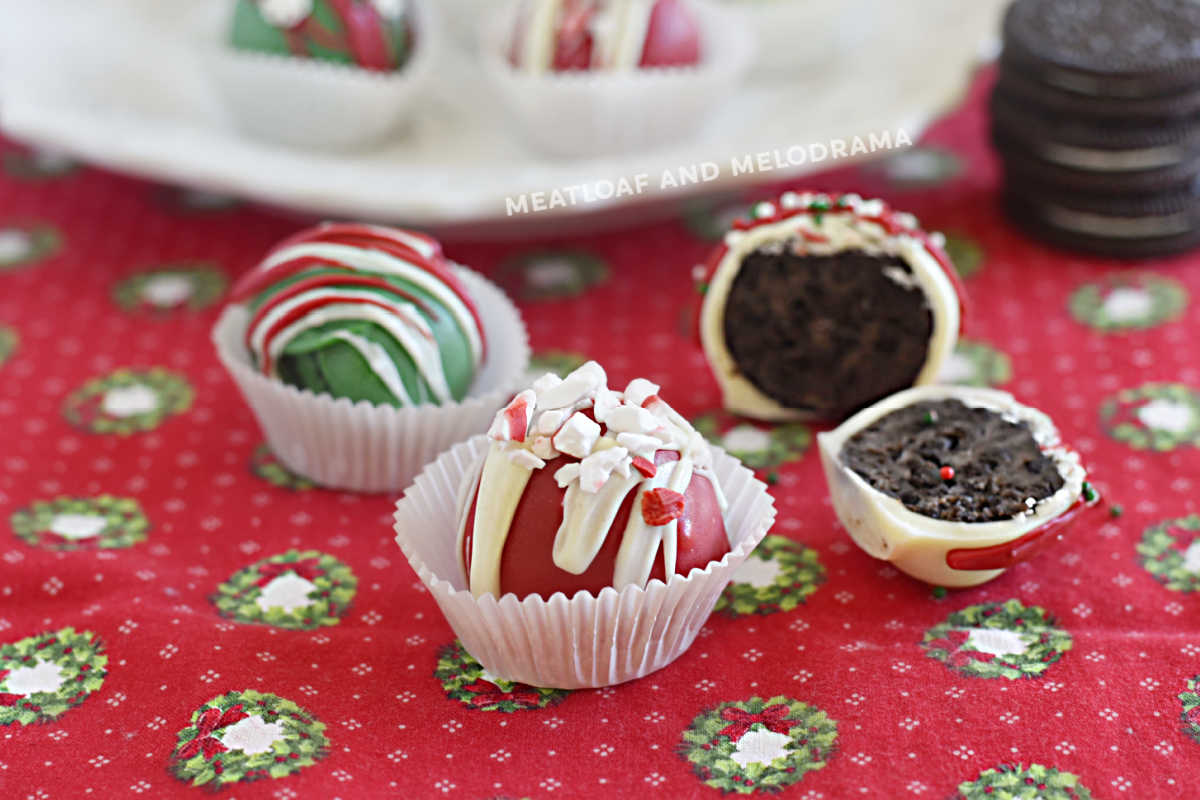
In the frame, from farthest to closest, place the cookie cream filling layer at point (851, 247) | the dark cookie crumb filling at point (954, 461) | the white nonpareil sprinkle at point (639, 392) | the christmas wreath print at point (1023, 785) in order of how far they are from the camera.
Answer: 1. the cookie cream filling layer at point (851, 247)
2. the dark cookie crumb filling at point (954, 461)
3. the white nonpareil sprinkle at point (639, 392)
4. the christmas wreath print at point (1023, 785)

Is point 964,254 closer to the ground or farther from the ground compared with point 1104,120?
closer to the ground

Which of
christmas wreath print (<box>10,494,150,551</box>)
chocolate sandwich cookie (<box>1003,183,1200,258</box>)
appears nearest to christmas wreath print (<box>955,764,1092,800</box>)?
christmas wreath print (<box>10,494,150,551</box>)

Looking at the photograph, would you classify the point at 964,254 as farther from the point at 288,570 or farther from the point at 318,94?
the point at 288,570

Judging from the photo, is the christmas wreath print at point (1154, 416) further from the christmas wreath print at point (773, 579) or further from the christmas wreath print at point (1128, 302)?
the christmas wreath print at point (773, 579)

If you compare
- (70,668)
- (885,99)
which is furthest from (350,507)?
(885,99)

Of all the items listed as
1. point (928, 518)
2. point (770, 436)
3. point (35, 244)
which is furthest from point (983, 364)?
point (35, 244)

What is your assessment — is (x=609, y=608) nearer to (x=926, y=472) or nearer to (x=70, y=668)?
(x=926, y=472)

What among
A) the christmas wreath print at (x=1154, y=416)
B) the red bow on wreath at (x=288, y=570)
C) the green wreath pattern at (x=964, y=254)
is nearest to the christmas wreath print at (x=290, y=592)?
the red bow on wreath at (x=288, y=570)
